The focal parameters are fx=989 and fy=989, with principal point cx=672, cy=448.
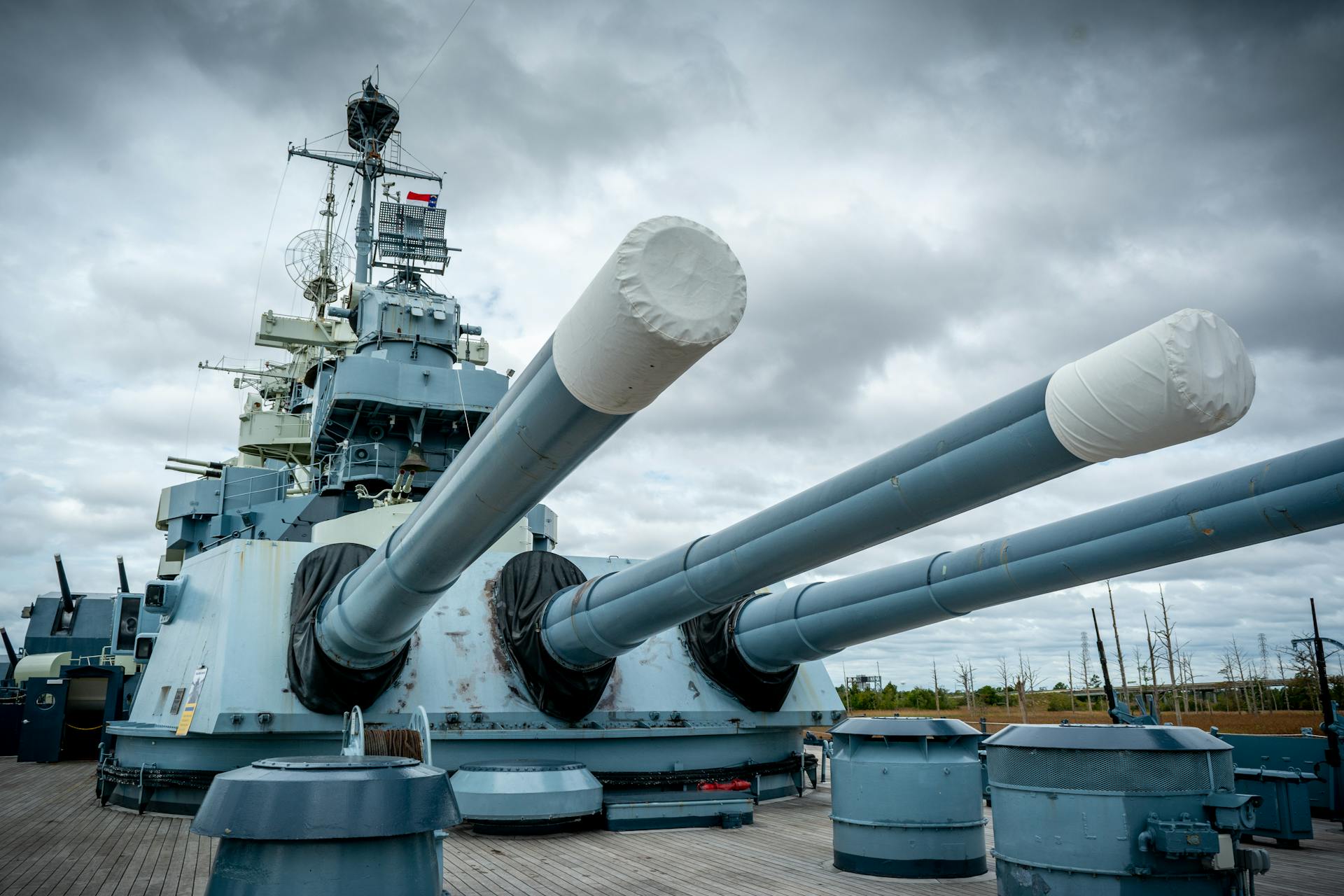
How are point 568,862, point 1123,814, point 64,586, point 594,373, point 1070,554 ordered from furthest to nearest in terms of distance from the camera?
point 64,586 → point 568,862 → point 1070,554 → point 1123,814 → point 594,373

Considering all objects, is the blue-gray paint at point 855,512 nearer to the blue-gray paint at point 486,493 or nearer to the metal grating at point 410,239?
the blue-gray paint at point 486,493

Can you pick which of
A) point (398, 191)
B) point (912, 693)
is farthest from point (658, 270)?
point (912, 693)

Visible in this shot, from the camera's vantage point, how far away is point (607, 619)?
6.82m

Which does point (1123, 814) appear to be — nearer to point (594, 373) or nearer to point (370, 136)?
point (594, 373)

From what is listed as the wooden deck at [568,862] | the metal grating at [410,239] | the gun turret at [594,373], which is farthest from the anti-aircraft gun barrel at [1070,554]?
the metal grating at [410,239]

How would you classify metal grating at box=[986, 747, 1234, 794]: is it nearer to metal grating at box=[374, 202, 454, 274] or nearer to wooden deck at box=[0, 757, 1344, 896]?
wooden deck at box=[0, 757, 1344, 896]

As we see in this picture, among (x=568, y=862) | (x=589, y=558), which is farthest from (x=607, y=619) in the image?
(x=589, y=558)

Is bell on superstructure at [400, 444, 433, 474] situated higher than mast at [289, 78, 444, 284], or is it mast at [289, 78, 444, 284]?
mast at [289, 78, 444, 284]

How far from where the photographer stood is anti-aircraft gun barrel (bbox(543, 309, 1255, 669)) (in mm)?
2486

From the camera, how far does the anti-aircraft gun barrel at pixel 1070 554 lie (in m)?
3.85

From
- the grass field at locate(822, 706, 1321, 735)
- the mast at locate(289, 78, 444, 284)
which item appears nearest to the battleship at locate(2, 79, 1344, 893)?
the mast at locate(289, 78, 444, 284)

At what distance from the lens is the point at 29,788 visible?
10.7 metres

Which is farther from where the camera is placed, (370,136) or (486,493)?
(370,136)

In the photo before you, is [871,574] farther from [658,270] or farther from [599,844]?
[658,270]
